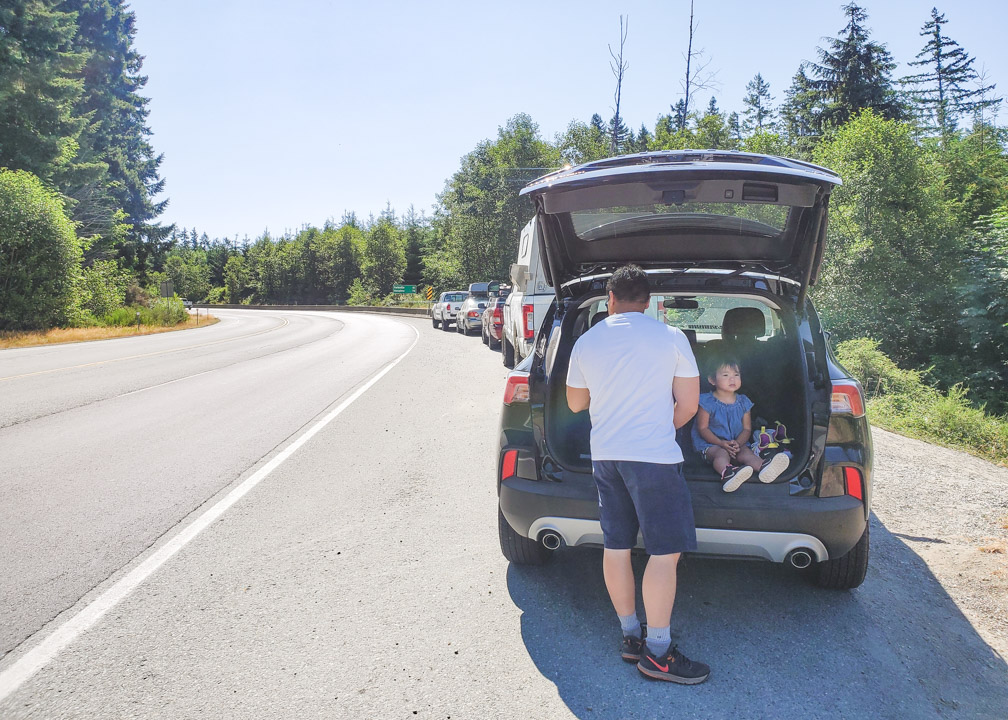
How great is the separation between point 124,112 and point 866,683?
220ft

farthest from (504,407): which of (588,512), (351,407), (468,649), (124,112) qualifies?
(124,112)

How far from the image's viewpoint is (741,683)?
9.05 feet

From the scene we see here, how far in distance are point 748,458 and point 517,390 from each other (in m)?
1.26

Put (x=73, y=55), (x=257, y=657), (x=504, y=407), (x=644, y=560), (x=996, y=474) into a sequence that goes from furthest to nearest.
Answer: (x=73, y=55)
(x=996, y=474)
(x=644, y=560)
(x=504, y=407)
(x=257, y=657)

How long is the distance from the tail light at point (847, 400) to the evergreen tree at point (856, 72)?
46.0 meters

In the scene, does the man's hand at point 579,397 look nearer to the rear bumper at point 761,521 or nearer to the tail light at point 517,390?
the rear bumper at point 761,521

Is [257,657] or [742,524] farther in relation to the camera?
[742,524]

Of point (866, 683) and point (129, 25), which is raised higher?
point (129, 25)

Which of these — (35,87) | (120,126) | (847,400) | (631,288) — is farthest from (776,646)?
(120,126)

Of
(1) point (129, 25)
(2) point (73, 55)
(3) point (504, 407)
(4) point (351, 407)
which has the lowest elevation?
(4) point (351, 407)

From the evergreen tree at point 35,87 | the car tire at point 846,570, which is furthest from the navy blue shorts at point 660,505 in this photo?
the evergreen tree at point 35,87

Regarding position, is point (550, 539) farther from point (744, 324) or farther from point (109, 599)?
point (109, 599)

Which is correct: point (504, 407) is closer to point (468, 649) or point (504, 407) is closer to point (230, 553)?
point (468, 649)

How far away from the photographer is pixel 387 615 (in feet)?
11.0
